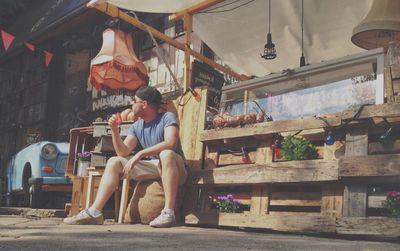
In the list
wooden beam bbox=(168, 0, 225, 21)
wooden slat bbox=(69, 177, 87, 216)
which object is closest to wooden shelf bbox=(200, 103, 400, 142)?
wooden slat bbox=(69, 177, 87, 216)

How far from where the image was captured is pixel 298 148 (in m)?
4.21

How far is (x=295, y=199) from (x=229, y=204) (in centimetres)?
70

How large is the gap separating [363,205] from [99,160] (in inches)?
125

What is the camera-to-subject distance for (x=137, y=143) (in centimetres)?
518

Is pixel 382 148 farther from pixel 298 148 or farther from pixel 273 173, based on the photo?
pixel 273 173

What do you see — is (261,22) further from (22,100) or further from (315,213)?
(22,100)

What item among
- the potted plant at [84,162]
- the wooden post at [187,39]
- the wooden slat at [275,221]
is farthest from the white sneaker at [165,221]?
the wooden post at [187,39]

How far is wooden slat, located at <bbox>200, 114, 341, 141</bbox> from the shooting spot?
4172 millimetres

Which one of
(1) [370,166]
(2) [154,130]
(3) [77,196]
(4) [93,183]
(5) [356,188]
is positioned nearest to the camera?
(1) [370,166]

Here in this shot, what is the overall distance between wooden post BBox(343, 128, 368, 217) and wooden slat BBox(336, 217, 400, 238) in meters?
0.09

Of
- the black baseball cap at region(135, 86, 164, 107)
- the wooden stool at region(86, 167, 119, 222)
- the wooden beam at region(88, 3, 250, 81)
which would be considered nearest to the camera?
the black baseball cap at region(135, 86, 164, 107)

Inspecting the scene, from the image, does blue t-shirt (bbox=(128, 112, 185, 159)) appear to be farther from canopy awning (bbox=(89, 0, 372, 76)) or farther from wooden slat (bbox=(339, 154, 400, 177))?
canopy awning (bbox=(89, 0, 372, 76))

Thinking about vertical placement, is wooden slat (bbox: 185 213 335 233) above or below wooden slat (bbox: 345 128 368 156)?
below

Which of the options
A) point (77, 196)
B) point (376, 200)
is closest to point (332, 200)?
point (376, 200)
